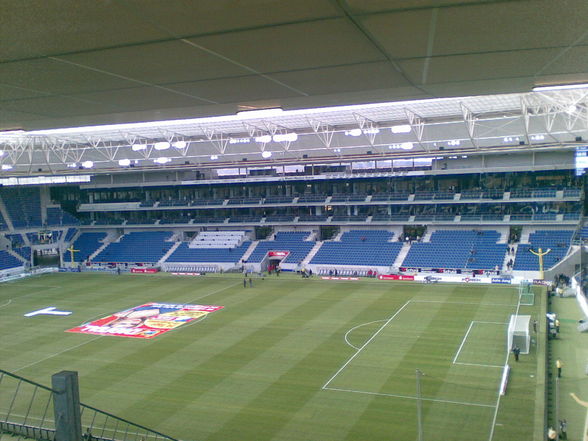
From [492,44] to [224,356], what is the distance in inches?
866

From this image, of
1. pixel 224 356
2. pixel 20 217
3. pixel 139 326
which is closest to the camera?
pixel 224 356

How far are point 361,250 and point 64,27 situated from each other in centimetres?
4427

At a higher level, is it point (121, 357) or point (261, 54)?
point (261, 54)

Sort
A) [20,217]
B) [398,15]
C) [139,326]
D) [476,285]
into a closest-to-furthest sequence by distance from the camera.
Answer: [398,15]
[139,326]
[476,285]
[20,217]

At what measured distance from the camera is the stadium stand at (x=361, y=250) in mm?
43750

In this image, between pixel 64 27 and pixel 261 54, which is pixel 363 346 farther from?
pixel 64 27

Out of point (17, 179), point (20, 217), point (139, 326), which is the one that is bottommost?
point (139, 326)

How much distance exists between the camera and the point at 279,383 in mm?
19672

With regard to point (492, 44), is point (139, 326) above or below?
below

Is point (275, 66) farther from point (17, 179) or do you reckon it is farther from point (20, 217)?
point (20, 217)

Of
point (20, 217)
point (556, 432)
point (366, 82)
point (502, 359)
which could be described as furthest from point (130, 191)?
point (366, 82)

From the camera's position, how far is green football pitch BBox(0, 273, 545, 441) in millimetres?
16172

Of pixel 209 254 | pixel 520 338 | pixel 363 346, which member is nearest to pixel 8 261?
pixel 209 254

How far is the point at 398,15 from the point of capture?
2.25 meters
